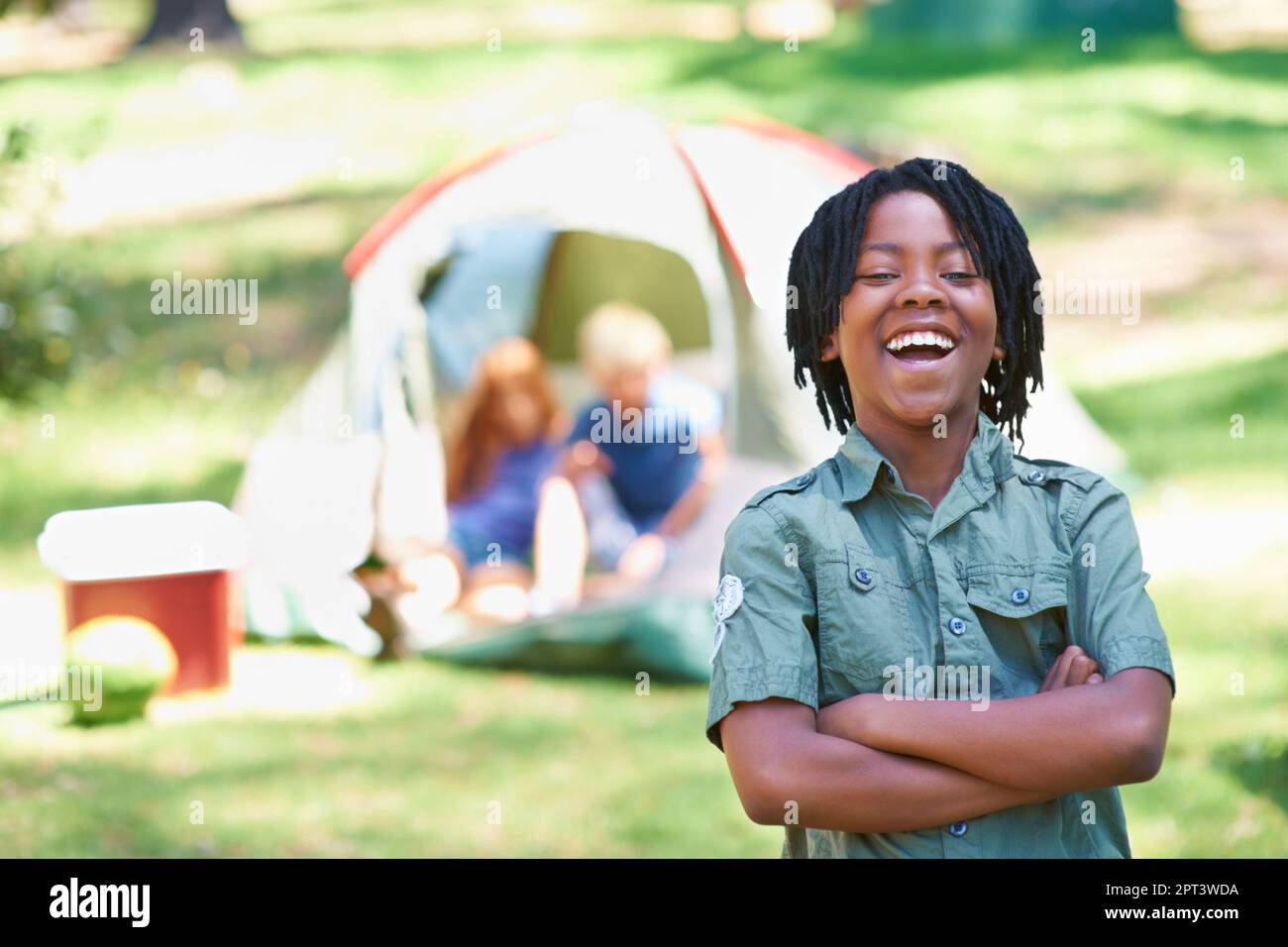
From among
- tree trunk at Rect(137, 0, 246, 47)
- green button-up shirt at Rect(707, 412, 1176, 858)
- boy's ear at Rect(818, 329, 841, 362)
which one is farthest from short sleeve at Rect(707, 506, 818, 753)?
tree trunk at Rect(137, 0, 246, 47)

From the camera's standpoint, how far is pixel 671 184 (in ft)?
19.2

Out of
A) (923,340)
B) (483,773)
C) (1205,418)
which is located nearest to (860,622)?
(923,340)

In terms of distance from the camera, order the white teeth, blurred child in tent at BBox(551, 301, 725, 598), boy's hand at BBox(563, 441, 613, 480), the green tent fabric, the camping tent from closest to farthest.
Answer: the white teeth → the green tent fabric → the camping tent → blurred child in tent at BBox(551, 301, 725, 598) → boy's hand at BBox(563, 441, 613, 480)

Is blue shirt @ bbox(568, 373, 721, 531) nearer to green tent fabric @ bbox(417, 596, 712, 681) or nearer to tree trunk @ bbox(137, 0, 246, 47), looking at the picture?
green tent fabric @ bbox(417, 596, 712, 681)

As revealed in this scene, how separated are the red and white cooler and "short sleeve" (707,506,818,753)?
3597 mm

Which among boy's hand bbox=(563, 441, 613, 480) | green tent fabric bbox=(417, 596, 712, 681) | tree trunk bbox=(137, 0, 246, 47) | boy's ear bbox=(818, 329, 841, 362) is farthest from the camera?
tree trunk bbox=(137, 0, 246, 47)

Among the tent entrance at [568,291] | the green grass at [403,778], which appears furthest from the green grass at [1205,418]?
the green grass at [403,778]

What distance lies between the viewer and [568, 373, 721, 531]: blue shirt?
596 cm

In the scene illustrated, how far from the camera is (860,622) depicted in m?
1.86

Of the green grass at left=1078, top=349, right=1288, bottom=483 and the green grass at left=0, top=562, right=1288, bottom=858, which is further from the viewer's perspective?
the green grass at left=1078, top=349, right=1288, bottom=483

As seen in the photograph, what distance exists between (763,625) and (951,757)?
9.9 inches

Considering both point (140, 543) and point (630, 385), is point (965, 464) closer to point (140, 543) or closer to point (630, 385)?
point (140, 543)
